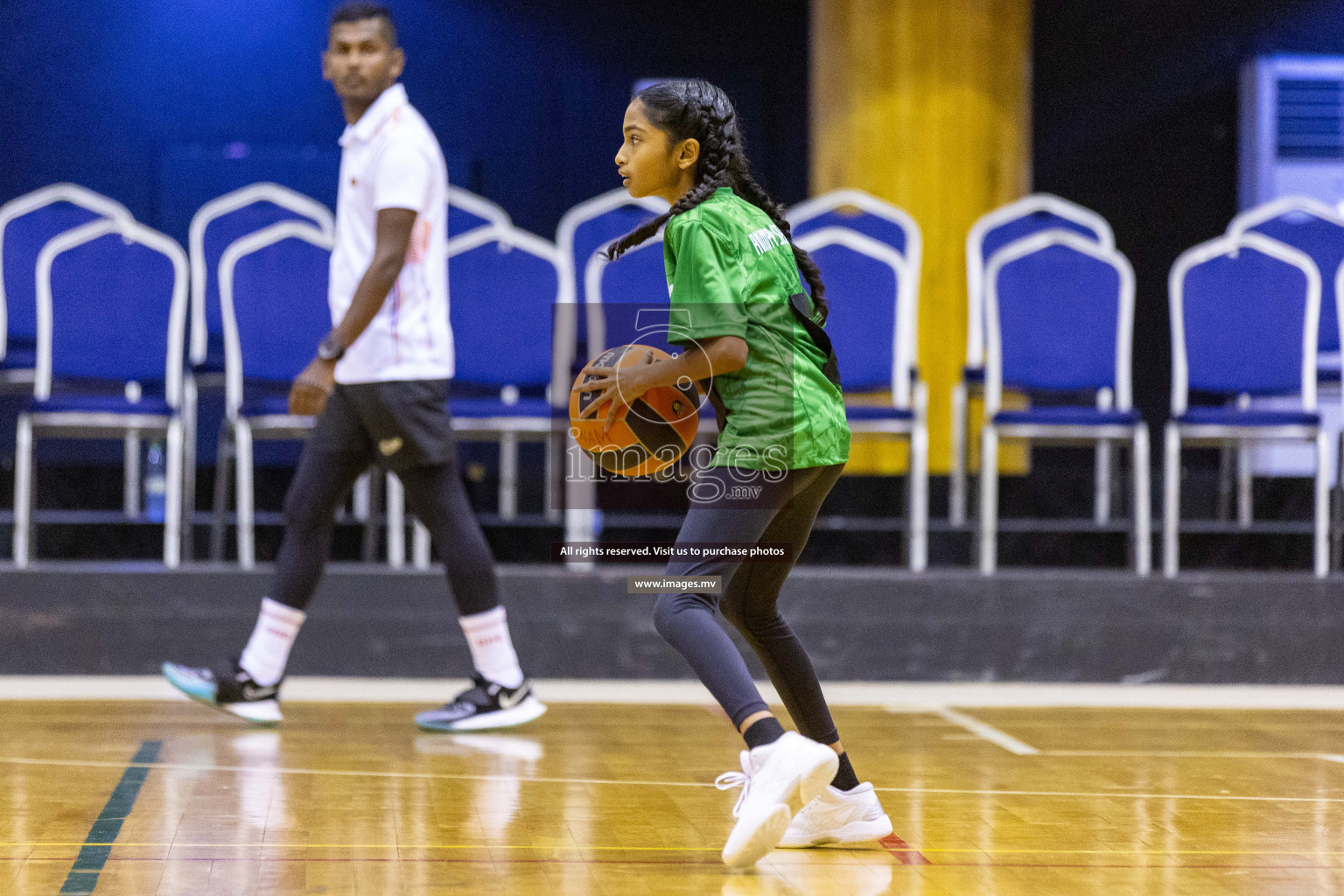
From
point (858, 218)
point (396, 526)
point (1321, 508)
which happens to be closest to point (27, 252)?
point (396, 526)

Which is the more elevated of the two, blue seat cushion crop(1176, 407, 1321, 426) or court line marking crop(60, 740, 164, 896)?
blue seat cushion crop(1176, 407, 1321, 426)

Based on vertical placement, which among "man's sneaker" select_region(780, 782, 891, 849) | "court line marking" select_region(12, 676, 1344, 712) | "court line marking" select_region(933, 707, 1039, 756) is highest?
"man's sneaker" select_region(780, 782, 891, 849)

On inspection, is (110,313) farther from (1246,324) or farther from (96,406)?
(1246,324)

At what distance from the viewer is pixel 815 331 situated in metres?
1.99

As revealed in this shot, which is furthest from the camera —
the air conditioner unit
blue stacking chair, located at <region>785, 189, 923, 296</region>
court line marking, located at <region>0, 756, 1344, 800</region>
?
the air conditioner unit

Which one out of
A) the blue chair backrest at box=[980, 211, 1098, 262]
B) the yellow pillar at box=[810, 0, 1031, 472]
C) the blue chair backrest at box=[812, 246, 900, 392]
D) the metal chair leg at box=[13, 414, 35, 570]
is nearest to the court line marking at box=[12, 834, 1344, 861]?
the metal chair leg at box=[13, 414, 35, 570]

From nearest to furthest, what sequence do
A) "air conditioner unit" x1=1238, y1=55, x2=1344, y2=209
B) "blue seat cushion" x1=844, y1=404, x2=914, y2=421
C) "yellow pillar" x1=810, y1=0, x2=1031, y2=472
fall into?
1. "blue seat cushion" x1=844, y1=404, x2=914, y2=421
2. "yellow pillar" x1=810, y1=0, x2=1031, y2=472
3. "air conditioner unit" x1=1238, y1=55, x2=1344, y2=209

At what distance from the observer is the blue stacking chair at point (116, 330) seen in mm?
3812

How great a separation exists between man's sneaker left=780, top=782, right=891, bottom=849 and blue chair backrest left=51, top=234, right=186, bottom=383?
2.66m

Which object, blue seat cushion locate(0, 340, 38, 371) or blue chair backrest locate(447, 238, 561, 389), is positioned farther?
blue seat cushion locate(0, 340, 38, 371)

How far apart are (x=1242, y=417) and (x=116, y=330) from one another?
3.06m

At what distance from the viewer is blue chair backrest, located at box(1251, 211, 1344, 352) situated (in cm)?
456

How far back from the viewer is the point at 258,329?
404cm

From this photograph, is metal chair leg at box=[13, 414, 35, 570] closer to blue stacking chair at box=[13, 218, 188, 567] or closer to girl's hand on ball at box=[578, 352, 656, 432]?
blue stacking chair at box=[13, 218, 188, 567]
